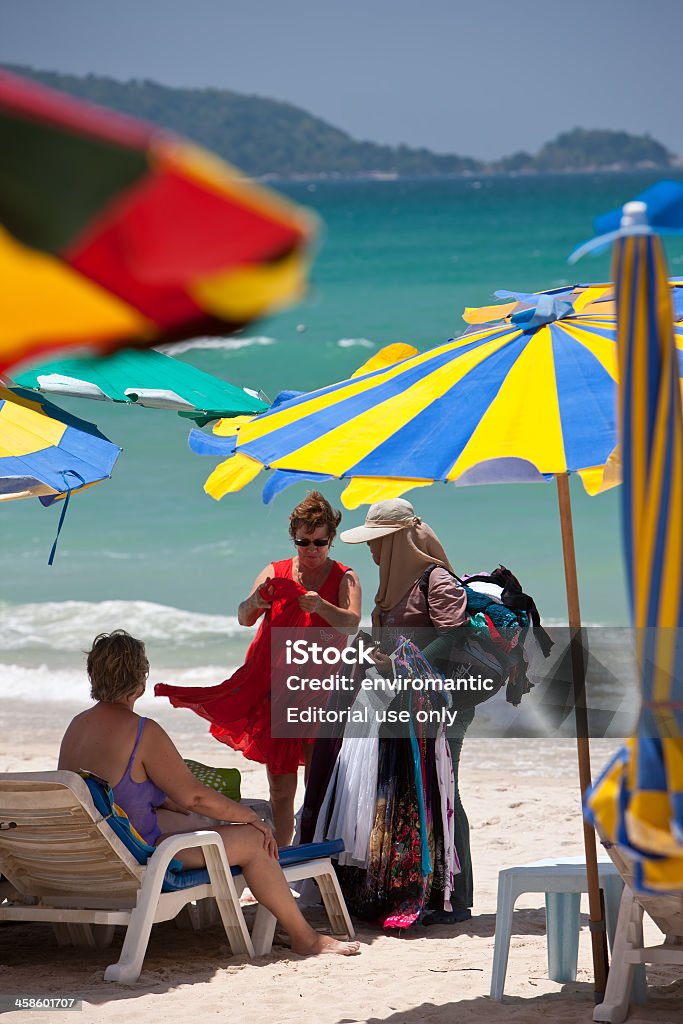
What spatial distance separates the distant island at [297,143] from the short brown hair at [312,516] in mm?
114623

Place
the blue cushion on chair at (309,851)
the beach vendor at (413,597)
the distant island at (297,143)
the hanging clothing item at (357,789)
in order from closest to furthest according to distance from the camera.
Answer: the blue cushion on chair at (309,851), the beach vendor at (413,597), the hanging clothing item at (357,789), the distant island at (297,143)

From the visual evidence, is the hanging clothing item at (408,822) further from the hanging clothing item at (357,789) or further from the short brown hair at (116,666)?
the short brown hair at (116,666)

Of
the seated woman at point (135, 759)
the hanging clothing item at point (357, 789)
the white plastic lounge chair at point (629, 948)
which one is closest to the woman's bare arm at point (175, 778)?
the seated woman at point (135, 759)

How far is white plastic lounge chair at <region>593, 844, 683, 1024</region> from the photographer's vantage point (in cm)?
373

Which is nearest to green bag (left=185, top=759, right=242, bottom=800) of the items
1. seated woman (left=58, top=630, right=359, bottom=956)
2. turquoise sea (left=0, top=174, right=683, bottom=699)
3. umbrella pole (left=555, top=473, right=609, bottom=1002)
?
seated woman (left=58, top=630, right=359, bottom=956)

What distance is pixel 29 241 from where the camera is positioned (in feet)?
4.29

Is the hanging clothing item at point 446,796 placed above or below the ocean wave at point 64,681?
below

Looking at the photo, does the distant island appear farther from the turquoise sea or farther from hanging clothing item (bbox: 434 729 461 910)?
hanging clothing item (bbox: 434 729 461 910)

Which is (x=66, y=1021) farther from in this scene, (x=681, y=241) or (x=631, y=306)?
(x=681, y=241)

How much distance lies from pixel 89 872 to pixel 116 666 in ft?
2.27

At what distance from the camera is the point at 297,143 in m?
133

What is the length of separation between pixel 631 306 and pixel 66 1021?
2.82m

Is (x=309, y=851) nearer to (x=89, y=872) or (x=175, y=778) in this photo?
(x=175, y=778)

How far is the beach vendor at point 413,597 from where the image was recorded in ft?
16.4
